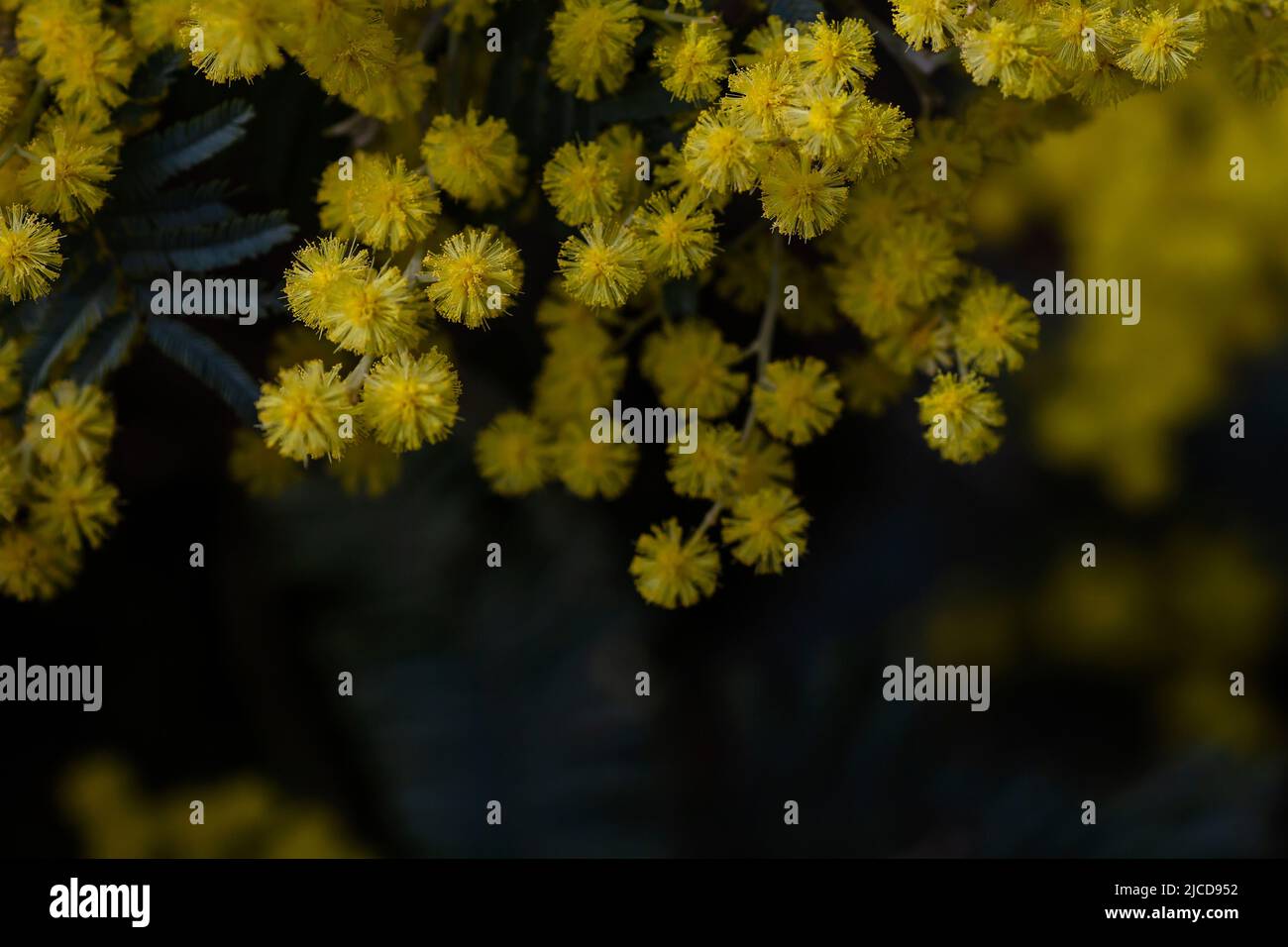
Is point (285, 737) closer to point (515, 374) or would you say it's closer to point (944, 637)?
point (515, 374)

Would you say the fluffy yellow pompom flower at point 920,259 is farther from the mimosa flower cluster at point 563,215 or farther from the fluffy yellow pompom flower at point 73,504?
the fluffy yellow pompom flower at point 73,504

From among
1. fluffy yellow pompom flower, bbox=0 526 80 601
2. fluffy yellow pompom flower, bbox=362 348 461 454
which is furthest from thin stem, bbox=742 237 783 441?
fluffy yellow pompom flower, bbox=0 526 80 601

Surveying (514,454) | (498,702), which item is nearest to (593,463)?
(514,454)

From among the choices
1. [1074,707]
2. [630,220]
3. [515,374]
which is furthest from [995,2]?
[1074,707]

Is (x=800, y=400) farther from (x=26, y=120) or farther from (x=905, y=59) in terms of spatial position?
(x=26, y=120)

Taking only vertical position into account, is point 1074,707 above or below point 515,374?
below

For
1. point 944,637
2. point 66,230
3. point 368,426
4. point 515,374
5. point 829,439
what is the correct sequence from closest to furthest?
point 368,426 < point 66,230 < point 515,374 < point 829,439 < point 944,637
